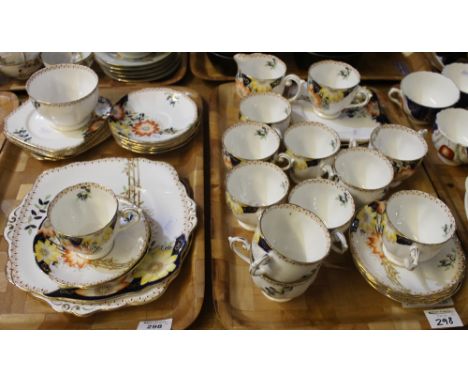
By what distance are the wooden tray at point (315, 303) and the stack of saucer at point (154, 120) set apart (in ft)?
0.92

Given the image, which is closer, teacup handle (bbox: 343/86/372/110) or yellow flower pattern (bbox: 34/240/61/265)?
yellow flower pattern (bbox: 34/240/61/265)

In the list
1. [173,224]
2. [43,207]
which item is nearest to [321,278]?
[173,224]

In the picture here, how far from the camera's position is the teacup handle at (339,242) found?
2.52 ft

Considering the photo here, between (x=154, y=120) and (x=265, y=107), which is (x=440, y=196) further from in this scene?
(x=154, y=120)

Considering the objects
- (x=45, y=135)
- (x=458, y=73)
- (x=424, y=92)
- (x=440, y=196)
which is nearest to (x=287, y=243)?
(x=440, y=196)

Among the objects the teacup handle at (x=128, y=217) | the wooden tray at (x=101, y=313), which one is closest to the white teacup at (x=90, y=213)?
the teacup handle at (x=128, y=217)

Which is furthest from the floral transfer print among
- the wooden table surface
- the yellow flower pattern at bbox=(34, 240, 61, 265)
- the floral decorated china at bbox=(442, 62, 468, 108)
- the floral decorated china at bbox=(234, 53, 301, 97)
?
the floral decorated china at bbox=(442, 62, 468, 108)

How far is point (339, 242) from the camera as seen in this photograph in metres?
0.81

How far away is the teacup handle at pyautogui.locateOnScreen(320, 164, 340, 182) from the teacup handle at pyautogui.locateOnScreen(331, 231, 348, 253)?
6.8 inches

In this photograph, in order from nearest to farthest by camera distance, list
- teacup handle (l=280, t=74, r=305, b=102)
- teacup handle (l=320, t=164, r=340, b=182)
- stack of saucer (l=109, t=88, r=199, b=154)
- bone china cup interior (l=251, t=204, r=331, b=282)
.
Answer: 1. bone china cup interior (l=251, t=204, r=331, b=282)
2. teacup handle (l=320, t=164, r=340, b=182)
3. stack of saucer (l=109, t=88, r=199, b=154)
4. teacup handle (l=280, t=74, r=305, b=102)

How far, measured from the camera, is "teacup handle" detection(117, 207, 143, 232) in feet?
2.71

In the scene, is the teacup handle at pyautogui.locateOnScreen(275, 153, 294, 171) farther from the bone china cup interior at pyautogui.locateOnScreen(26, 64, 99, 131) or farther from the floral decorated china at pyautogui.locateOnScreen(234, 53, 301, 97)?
the bone china cup interior at pyautogui.locateOnScreen(26, 64, 99, 131)

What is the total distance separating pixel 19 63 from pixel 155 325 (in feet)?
3.06

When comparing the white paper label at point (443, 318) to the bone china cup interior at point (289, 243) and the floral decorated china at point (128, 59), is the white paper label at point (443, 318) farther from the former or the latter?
the floral decorated china at point (128, 59)
